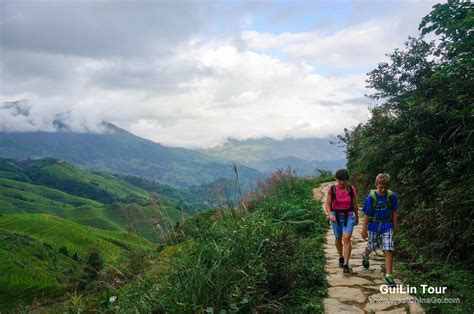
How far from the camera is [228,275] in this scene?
12.5 ft

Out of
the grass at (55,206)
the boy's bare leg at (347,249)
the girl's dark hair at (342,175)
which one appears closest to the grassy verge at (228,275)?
the boy's bare leg at (347,249)

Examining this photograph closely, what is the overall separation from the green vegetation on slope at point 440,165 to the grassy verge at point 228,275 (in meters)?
1.54

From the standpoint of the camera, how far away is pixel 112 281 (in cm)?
488

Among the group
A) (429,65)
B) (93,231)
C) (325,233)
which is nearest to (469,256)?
(325,233)

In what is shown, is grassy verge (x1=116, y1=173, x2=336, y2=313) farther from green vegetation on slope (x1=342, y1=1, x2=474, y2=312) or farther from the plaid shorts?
green vegetation on slope (x1=342, y1=1, x2=474, y2=312)

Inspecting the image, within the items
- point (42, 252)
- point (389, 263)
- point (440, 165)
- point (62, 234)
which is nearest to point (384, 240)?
point (389, 263)

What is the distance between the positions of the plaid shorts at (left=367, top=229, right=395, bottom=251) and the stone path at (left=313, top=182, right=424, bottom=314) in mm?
441

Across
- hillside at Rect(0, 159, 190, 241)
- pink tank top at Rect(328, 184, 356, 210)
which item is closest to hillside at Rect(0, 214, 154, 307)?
hillside at Rect(0, 159, 190, 241)

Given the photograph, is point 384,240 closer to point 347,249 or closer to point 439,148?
point 347,249

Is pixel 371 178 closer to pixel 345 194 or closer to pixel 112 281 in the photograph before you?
pixel 345 194

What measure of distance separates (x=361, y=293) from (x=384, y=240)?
36.7 inches

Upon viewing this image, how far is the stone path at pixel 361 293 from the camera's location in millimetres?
4262

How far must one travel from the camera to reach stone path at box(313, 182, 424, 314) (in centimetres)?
426

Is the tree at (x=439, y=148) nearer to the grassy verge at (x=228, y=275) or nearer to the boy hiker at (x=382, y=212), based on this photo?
the boy hiker at (x=382, y=212)
